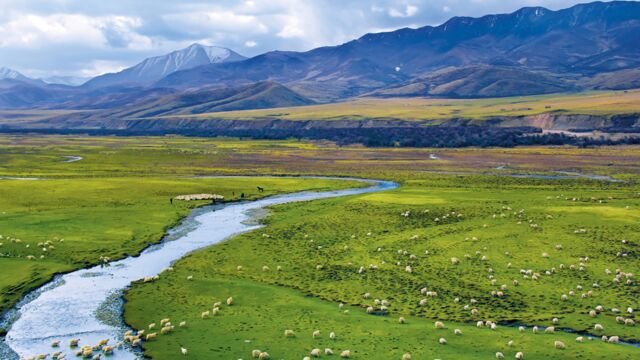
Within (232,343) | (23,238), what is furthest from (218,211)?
(232,343)

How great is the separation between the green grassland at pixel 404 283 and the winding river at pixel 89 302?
1.65 m

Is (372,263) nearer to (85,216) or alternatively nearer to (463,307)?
(463,307)

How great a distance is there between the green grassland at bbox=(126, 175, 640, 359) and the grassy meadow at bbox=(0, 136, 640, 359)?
0.13 m

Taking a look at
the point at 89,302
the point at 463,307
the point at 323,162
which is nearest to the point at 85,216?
the point at 89,302

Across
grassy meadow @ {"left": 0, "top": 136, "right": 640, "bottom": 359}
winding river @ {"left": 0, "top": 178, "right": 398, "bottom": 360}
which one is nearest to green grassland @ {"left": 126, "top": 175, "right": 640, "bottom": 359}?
grassy meadow @ {"left": 0, "top": 136, "right": 640, "bottom": 359}

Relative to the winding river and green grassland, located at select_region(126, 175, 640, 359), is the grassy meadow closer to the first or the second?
green grassland, located at select_region(126, 175, 640, 359)

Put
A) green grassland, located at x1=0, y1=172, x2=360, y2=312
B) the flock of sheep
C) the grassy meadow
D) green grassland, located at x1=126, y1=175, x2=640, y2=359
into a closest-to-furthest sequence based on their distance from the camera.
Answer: the flock of sheep
green grassland, located at x1=126, y1=175, x2=640, y2=359
the grassy meadow
green grassland, located at x1=0, y1=172, x2=360, y2=312

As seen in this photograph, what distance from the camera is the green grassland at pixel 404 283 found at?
29688 millimetres

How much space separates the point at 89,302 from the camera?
36.6 metres

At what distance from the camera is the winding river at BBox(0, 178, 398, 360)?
3034 cm

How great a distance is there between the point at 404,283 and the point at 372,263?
5.48m

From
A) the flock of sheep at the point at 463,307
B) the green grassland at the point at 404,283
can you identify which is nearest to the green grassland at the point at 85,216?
the flock of sheep at the point at 463,307

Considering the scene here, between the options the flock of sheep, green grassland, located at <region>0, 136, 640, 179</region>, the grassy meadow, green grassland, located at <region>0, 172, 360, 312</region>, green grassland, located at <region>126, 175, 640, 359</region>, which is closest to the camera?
the flock of sheep

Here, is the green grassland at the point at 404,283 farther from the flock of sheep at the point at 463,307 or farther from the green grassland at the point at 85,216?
the green grassland at the point at 85,216
